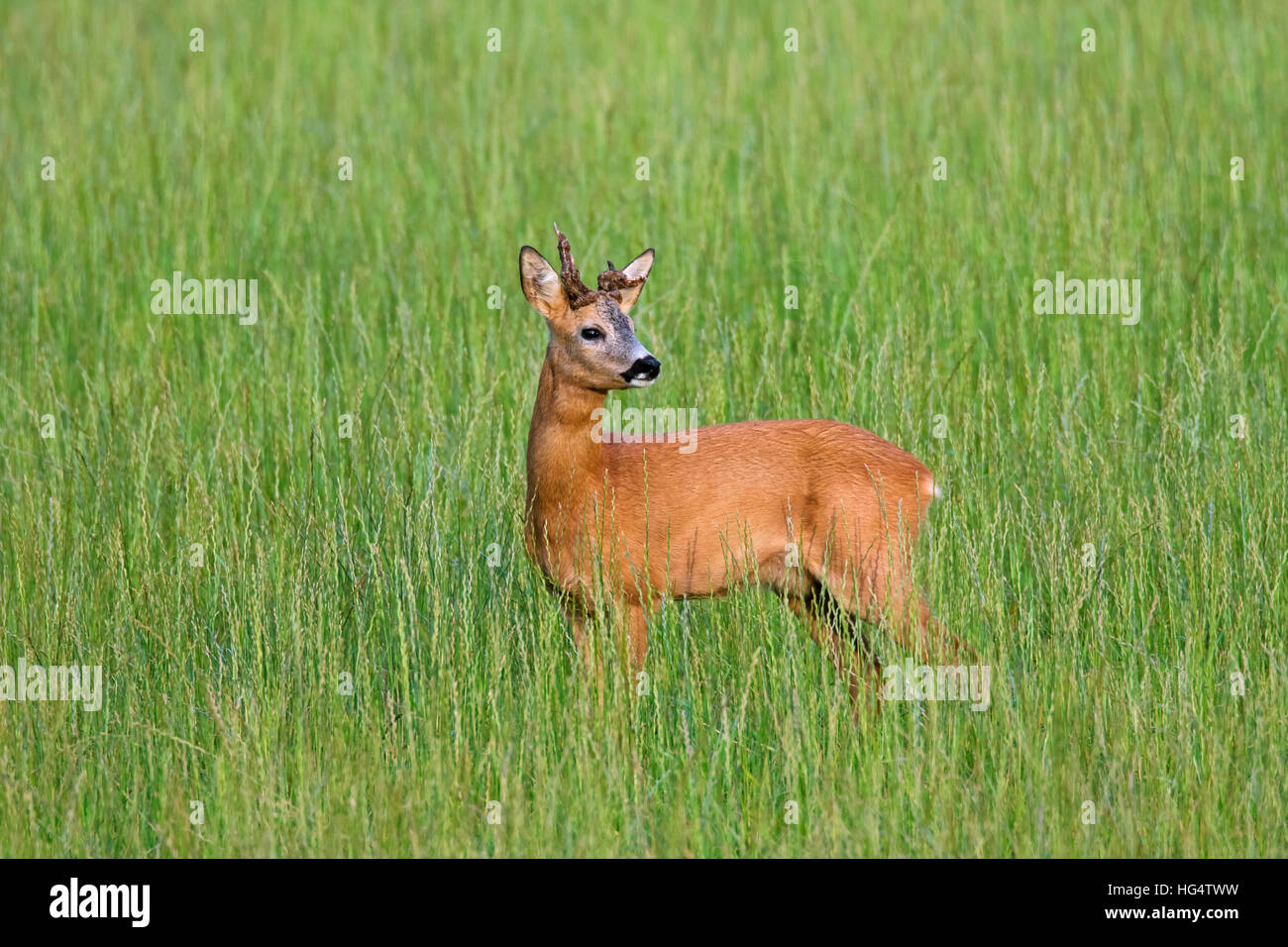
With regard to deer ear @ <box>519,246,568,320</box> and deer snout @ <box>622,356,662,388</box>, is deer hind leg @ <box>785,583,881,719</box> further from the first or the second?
deer ear @ <box>519,246,568,320</box>

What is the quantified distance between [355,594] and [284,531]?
21.3 inches

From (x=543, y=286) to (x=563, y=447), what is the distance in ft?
1.69

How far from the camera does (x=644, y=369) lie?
505cm

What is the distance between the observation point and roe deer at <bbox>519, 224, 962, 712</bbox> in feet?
17.4

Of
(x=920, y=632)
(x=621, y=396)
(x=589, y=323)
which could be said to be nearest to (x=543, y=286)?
(x=589, y=323)

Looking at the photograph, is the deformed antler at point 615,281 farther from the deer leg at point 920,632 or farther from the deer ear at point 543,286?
the deer leg at point 920,632

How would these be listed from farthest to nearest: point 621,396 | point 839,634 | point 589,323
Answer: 1. point 621,396
2. point 839,634
3. point 589,323

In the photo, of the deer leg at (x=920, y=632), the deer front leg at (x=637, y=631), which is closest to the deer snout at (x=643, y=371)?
the deer front leg at (x=637, y=631)

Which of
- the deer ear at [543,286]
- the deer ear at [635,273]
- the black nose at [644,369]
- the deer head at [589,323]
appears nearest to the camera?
the black nose at [644,369]

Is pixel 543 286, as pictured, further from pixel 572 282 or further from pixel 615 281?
→ pixel 615 281

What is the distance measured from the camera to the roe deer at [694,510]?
5.29 meters

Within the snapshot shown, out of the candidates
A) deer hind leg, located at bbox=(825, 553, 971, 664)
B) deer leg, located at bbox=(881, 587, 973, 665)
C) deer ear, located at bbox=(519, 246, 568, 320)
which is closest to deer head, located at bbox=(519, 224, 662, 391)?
deer ear, located at bbox=(519, 246, 568, 320)

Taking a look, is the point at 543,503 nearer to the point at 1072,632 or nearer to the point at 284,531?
the point at 284,531
